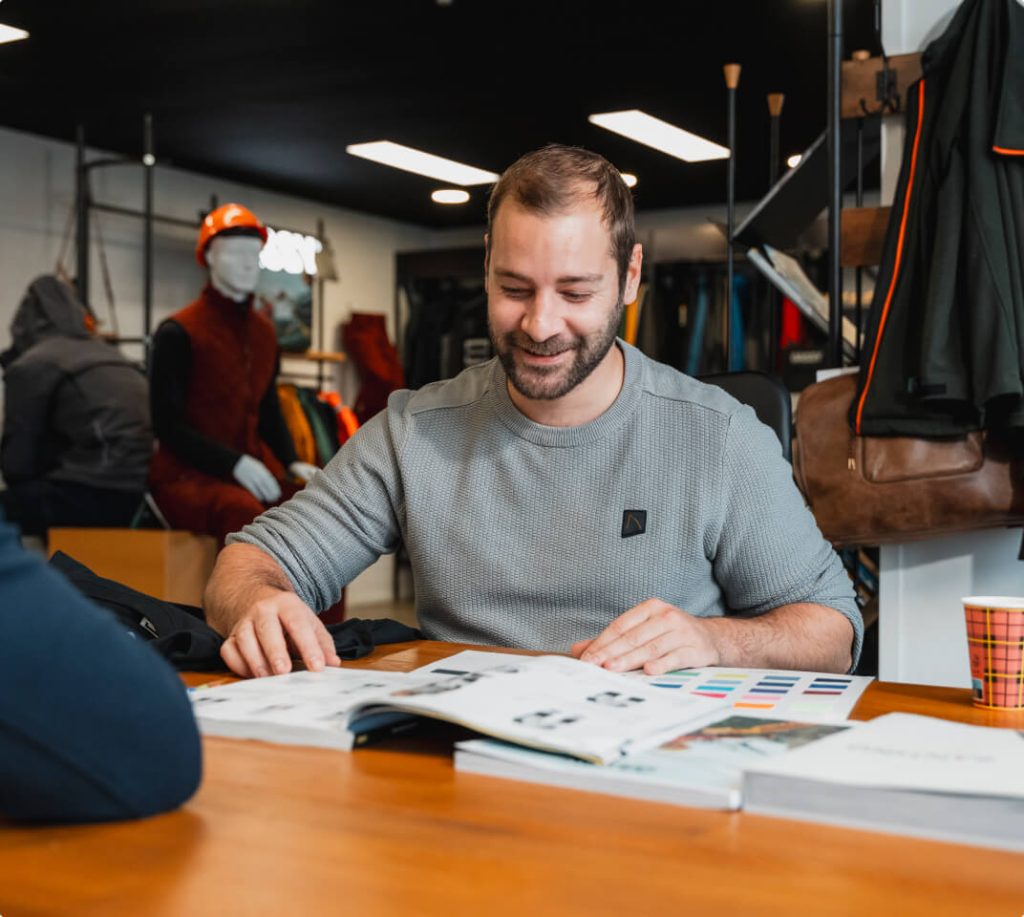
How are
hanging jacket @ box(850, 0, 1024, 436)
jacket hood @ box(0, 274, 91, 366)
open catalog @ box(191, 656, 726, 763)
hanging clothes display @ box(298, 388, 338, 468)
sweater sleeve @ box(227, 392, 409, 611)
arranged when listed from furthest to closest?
hanging clothes display @ box(298, 388, 338, 468) → jacket hood @ box(0, 274, 91, 366) → hanging jacket @ box(850, 0, 1024, 436) → sweater sleeve @ box(227, 392, 409, 611) → open catalog @ box(191, 656, 726, 763)

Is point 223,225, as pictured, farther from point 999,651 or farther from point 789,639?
point 999,651

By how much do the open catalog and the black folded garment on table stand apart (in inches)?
7.3

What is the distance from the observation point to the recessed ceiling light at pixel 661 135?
19.7 ft

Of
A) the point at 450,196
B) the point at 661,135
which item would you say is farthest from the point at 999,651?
the point at 450,196

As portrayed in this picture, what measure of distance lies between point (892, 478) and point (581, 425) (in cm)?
89

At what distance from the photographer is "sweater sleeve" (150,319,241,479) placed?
13.7 feet

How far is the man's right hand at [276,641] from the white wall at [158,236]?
5377 millimetres

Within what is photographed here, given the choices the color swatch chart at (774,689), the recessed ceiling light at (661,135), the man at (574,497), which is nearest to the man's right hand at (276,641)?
the man at (574,497)

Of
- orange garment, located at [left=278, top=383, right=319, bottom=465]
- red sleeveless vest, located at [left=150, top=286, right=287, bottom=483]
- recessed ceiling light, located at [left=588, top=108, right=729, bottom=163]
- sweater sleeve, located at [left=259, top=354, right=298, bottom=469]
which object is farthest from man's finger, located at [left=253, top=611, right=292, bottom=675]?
orange garment, located at [left=278, top=383, right=319, bottom=465]

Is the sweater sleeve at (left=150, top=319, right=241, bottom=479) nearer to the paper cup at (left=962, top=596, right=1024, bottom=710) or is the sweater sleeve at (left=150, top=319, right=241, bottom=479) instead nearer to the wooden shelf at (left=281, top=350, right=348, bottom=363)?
the paper cup at (left=962, top=596, right=1024, bottom=710)

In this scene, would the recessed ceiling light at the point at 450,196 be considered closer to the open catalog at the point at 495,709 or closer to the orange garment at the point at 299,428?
the orange garment at the point at 299,428

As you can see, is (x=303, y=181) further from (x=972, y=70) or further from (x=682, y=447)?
(x=682, y=447)

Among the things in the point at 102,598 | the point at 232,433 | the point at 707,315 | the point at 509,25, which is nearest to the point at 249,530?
the point at 102,598

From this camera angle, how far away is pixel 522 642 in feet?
5.41
